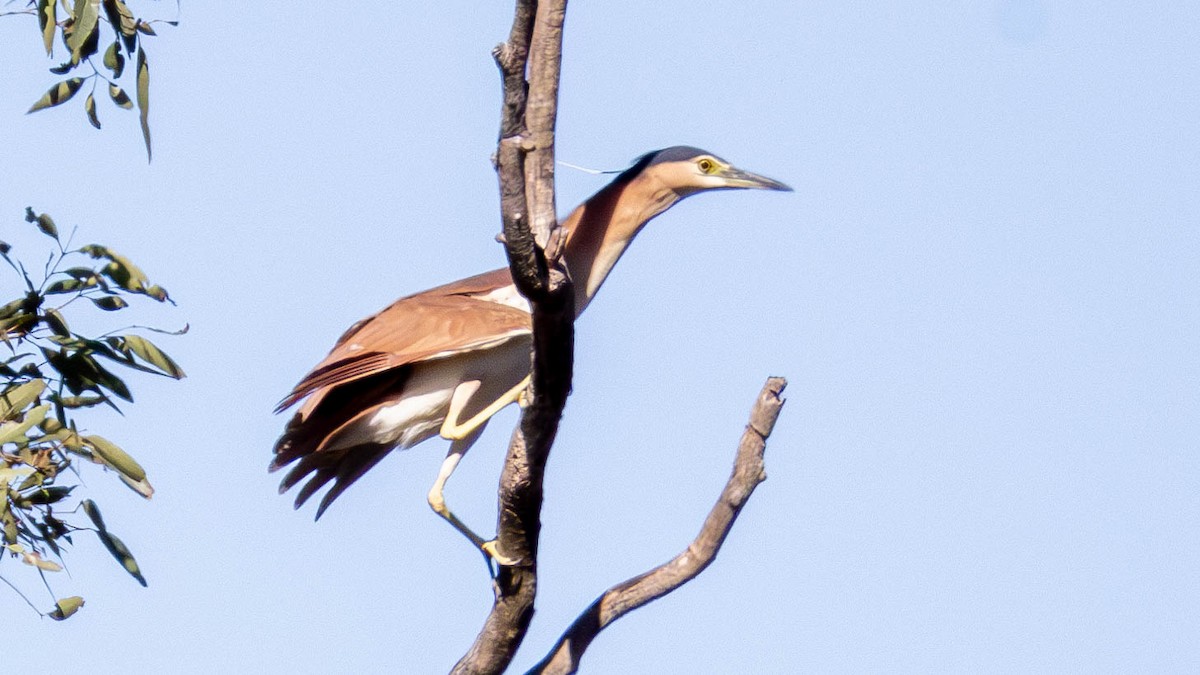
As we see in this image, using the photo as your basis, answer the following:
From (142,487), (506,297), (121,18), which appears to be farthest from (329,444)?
(121,18)

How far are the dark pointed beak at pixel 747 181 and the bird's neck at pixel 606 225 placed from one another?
180mm

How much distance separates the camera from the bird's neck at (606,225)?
394 cm

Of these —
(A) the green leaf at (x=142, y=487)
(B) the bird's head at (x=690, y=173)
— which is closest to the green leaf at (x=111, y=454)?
(A) the green leaf at (x=142, y=487)

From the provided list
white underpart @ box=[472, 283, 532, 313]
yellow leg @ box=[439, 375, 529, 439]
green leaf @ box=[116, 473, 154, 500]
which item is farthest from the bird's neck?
green leaf @ box=[116, 473, 154, 500]

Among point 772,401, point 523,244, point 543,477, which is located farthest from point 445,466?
point 523,244

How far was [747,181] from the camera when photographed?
14.1 ft

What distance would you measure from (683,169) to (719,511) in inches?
53.3

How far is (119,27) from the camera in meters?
3.12

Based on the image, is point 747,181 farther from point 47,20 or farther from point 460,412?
point 47,20

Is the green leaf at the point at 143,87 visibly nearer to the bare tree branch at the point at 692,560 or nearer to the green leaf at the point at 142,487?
the green leaf at the point at 142,487

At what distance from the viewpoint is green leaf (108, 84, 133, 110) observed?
317 centimetres

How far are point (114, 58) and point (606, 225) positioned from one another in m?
1.43

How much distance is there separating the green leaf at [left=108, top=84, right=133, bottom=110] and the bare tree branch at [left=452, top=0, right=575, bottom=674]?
1160 millimetres

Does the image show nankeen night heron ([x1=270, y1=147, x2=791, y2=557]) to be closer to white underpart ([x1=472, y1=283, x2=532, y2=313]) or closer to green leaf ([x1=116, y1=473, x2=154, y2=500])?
white underpart ([x1=472, y1=283, x2=532, y2=313])
